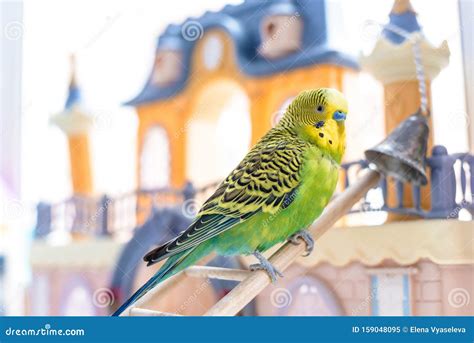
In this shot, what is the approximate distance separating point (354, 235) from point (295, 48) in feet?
1.48

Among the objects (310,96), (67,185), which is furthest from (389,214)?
(67,185)

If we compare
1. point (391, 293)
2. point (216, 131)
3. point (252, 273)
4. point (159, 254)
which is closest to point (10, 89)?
point (216, 131)

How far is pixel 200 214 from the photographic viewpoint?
908 mm

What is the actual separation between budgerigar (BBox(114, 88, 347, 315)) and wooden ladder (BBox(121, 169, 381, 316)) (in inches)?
0.8

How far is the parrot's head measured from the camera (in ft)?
2.97

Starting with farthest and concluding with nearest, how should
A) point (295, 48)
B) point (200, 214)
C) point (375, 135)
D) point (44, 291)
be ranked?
A: point (44, 291) < point (295, 48) < point (375, 135) < point (200, 214)

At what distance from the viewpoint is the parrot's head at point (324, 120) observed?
0.91 meters

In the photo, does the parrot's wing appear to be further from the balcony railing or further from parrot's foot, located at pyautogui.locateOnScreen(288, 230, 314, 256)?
the balcony railing

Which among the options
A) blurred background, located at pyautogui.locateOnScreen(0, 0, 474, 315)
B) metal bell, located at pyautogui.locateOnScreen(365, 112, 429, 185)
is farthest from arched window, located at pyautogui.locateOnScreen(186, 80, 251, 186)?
metal bell, located at pyautogui.locateOnScreen(365, 112, 429, 185)

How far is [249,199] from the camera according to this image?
887 mm

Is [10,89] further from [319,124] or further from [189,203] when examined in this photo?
[319,124]

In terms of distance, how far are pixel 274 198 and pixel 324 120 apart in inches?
5.8
